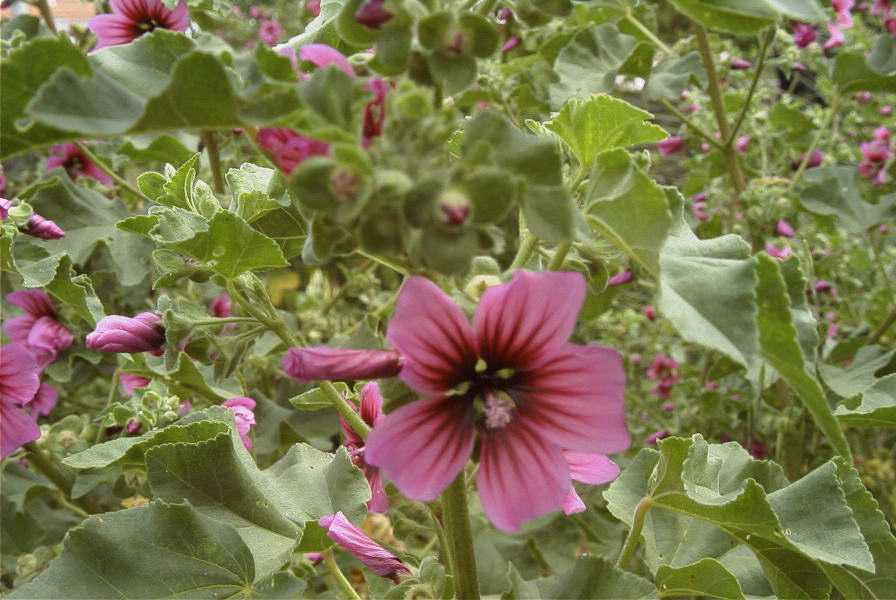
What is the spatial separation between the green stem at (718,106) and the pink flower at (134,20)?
0.90m

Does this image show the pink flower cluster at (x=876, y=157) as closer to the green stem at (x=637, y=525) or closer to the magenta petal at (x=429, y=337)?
the green stem at (x=637, y=525)

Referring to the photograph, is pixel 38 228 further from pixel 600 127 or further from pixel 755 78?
pixel 755 78

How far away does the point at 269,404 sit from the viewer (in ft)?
4.36

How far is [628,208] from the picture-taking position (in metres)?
0.58

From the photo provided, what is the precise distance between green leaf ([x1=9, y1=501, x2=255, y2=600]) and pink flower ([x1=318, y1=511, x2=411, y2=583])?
74 mm

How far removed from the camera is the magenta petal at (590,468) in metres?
0.76

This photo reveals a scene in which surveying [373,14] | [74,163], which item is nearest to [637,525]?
[373,14]

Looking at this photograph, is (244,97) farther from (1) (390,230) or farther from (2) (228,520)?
(2) (228,520)

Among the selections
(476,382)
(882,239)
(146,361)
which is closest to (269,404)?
(146,361)

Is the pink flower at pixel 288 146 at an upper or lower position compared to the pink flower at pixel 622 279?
upper

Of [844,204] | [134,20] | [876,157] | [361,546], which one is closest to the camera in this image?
[361,546]

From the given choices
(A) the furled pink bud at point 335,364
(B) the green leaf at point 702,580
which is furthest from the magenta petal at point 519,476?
(B) the green leaf at point 702,580

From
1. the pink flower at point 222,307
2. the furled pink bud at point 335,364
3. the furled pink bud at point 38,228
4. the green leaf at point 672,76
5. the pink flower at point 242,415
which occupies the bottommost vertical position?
the pink flower at point 222,307

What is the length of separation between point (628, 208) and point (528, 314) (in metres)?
0.10
